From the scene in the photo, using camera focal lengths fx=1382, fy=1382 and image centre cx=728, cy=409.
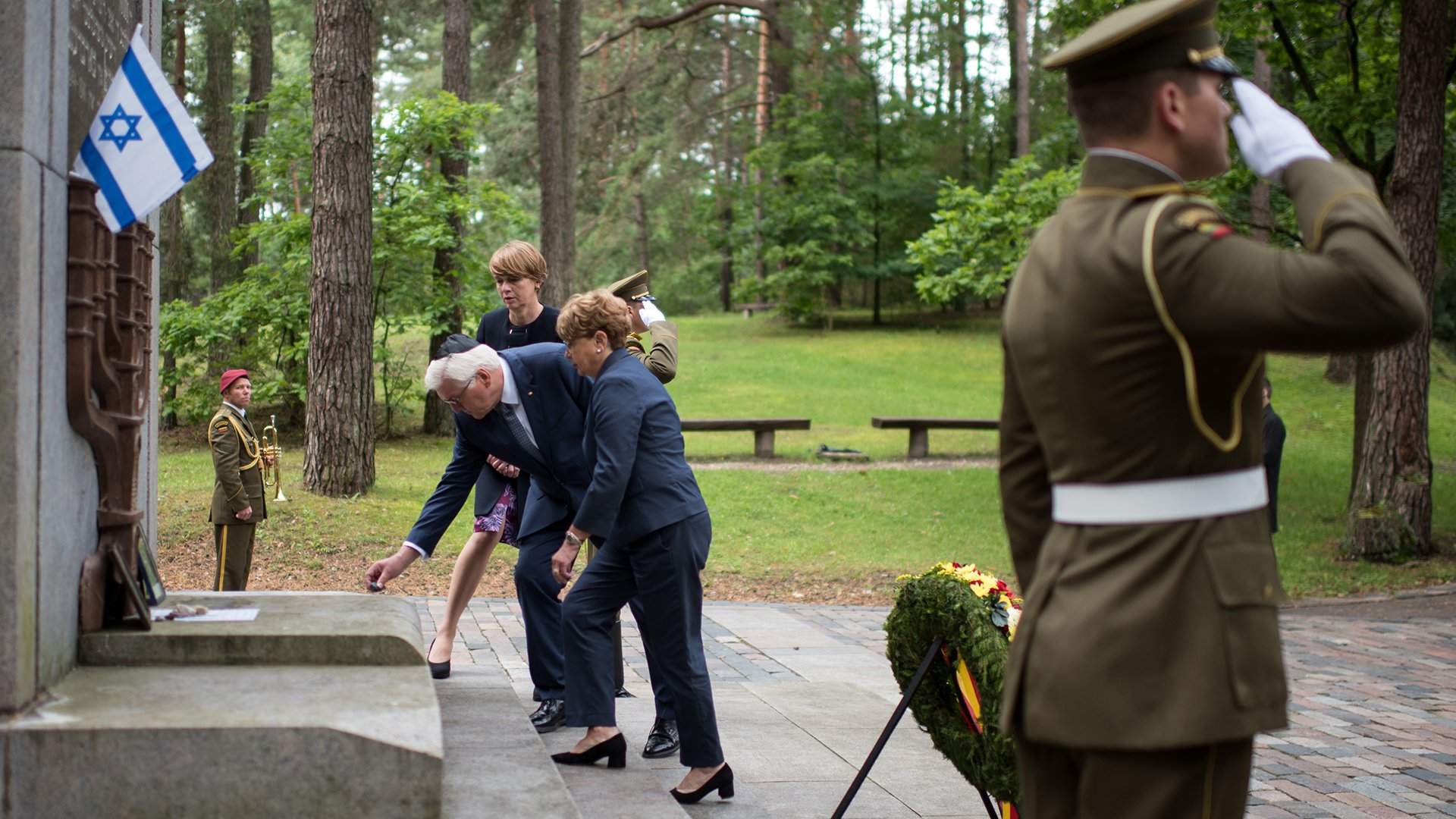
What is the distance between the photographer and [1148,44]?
88.9 inches

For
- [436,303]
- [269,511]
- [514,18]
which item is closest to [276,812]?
[269,511]

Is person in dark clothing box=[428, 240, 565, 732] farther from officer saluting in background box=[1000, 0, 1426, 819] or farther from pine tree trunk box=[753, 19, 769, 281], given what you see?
pine tree trunk box=[753, 19, 769, 281]

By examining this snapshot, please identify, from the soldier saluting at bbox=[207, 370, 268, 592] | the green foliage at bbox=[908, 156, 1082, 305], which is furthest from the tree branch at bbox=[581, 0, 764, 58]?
the soldier saluting at bbox=[207, 370, 268, 592]

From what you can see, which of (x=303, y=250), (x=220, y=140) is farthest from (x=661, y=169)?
(x=303, y=250)

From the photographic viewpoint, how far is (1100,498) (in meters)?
2.28

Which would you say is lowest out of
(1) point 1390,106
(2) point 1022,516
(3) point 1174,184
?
(2) point 1022,516

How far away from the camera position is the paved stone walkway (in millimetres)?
5461

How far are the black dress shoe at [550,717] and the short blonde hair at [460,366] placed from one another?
1518 millimetres

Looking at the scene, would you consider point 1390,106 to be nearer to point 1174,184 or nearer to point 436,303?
point 436,303

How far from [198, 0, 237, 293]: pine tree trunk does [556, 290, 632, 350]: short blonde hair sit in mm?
20624

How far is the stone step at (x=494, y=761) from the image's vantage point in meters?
3.93

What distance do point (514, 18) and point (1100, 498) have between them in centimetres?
2552

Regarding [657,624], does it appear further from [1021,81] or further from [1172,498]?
[1021,81]

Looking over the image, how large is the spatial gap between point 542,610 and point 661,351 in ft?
5.15
